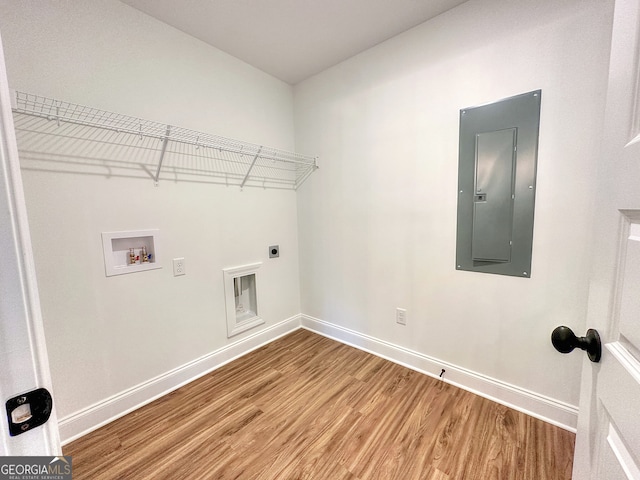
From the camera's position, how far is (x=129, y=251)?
172 centimetres

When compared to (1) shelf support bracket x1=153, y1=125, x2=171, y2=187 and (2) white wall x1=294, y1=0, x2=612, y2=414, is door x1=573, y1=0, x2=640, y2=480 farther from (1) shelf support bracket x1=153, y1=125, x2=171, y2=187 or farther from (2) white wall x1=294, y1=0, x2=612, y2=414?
(1) shelf support bracket x1=153, y1=125, x2=171, y2=187

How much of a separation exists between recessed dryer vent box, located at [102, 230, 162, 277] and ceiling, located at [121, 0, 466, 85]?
1.43 meters

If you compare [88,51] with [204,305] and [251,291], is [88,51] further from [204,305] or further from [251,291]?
[251,291]

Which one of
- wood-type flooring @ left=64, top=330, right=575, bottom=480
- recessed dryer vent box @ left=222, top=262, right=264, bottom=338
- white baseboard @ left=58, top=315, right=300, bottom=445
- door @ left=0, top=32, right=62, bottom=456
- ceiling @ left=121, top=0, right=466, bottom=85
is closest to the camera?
door @ left=0, top=32, right=62, bottom=456

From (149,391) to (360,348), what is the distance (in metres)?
1.68

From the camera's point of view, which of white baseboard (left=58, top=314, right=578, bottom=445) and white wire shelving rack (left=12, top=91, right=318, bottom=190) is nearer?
white wire shelving rack (left=12, top=91, right=318, bottom=190)

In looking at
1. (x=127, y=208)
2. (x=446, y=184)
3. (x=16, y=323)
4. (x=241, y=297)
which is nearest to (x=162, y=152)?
(x=127, y=208)

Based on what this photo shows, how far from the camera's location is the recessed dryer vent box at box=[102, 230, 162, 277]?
1598 mm

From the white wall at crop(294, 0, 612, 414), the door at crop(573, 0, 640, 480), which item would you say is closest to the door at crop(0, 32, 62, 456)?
the door at crop(573, 0, 640, 480)

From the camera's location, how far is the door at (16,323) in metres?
0.45

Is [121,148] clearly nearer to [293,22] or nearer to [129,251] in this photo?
[129,251]

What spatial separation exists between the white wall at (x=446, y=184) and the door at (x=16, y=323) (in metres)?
1.99

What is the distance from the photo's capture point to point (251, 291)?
2.56m

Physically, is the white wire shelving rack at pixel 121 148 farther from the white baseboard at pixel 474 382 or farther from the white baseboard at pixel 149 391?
the white baseboard at pixel 474 382
